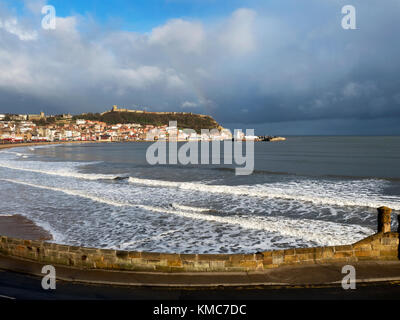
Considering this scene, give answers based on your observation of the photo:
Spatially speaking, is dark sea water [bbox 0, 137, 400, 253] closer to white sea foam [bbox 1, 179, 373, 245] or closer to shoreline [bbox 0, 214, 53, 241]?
white sea foam [bbox 1, 179, 373, 245]

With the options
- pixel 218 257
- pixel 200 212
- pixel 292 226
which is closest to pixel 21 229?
pixel 200 212

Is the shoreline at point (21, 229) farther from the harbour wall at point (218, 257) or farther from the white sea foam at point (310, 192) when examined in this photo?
the white sea foam at point (310, 192)

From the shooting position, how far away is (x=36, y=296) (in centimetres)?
538

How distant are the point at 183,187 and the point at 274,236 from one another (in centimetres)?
1257

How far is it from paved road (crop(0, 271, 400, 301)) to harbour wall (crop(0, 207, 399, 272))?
73 cm

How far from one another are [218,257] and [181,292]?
1.18 m

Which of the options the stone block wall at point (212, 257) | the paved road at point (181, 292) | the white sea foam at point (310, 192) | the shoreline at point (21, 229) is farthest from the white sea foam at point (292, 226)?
the shoreline at point (21, 229)

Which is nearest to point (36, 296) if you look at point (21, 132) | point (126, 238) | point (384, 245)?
point (126, 238)

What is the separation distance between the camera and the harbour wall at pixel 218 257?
6.51 metres

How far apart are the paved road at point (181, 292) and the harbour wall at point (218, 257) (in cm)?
73

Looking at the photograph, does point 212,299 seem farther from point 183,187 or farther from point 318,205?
point 183,187

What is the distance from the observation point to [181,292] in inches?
225

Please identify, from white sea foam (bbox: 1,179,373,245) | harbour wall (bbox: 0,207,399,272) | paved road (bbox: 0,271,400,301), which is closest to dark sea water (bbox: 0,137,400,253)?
white sea foam (bbox: 1,179,373,245)

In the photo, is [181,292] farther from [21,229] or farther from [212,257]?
[21,229]
